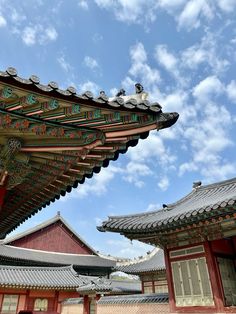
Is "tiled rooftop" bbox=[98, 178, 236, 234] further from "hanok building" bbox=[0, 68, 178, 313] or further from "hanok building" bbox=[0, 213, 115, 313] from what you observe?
"hanok building" bbox=[0, 213, 115, 313]

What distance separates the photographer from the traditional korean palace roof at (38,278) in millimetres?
21156

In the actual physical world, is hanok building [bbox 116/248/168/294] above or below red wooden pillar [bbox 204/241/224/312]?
above

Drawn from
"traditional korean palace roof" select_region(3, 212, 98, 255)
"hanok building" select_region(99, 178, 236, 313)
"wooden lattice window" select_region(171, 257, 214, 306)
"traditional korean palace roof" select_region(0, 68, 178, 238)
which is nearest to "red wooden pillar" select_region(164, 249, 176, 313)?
"hanok building" select_region(99, 178, 236, 313)

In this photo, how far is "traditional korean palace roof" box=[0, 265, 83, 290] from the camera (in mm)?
21156

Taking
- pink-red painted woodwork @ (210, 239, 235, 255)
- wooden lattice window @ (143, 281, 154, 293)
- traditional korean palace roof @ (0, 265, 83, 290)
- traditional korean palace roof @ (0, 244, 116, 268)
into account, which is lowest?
pink-red painted woodwork @ (210, 239, 235, 255)

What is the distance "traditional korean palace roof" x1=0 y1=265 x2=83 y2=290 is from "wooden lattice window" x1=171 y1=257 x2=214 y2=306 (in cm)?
1526

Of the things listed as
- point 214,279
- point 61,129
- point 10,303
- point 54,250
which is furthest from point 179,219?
point 54,250

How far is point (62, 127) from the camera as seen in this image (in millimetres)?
3242

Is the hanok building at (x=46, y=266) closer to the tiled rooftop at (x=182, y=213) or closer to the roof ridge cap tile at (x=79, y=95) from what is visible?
the tiled rooftop at (x=182, y=213)

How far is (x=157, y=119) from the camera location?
326 centimetres

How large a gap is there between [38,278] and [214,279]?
18.5 meters

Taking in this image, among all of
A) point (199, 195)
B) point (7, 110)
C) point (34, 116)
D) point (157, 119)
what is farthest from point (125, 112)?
point (199, 195)

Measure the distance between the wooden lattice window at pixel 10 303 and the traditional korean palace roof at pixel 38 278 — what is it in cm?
128

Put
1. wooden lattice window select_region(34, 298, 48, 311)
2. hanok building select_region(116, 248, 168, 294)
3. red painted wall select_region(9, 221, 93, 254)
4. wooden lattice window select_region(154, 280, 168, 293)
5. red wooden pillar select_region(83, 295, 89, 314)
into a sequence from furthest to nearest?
1. red painted wall select_region(9, 221, 93, 254)
2. wooden lattice window select_region(34, 298, 48, 311)
3. hanok building select_region(116, 248, 168, 294)
4. wooden lattice window select_region(154, 280, 168, 293)
5. red wooden pillar select_region(83, 295, 89, 314)
